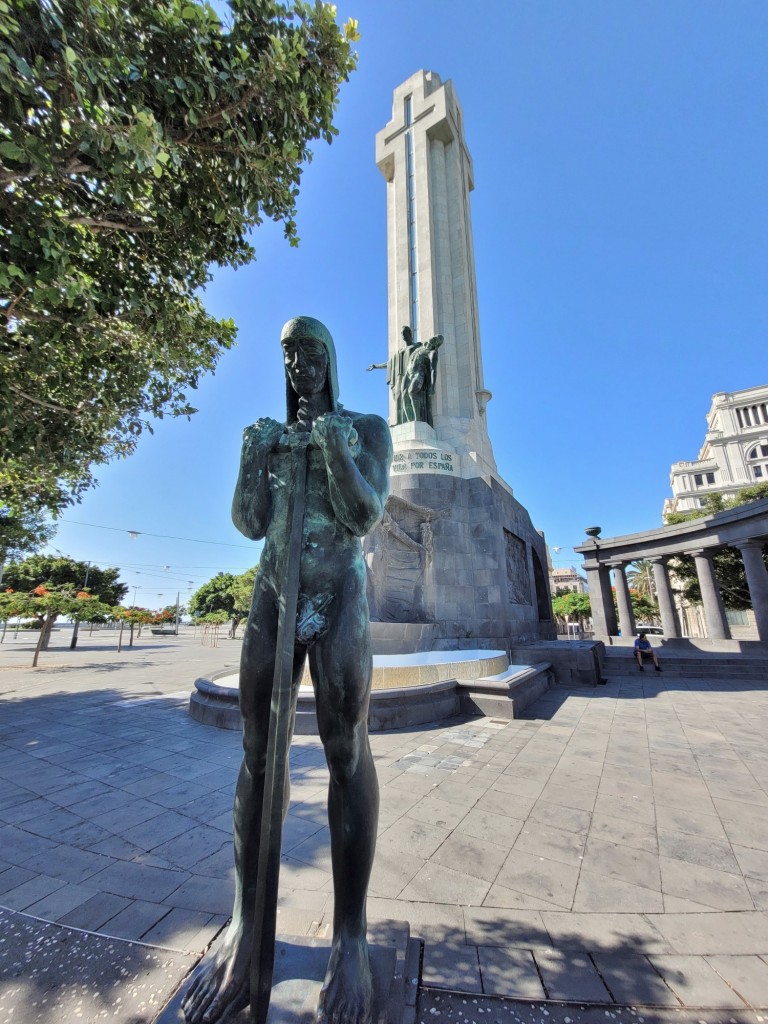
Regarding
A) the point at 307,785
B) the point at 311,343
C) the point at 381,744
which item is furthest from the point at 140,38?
the point at 381,744

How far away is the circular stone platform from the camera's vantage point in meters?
6.71

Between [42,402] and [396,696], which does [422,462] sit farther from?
[42,402]

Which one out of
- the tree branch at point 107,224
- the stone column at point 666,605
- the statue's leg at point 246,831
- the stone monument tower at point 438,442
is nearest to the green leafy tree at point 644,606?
the stone column at point 666,605

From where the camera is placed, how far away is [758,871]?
3.04 meters

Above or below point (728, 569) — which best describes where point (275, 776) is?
below

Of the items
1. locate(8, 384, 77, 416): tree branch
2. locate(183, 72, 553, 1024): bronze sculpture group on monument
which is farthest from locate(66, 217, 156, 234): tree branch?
locate(183, 72, 553, 1024): bronze sculpture group on monument

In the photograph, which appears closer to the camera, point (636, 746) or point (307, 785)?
point (307, 785)

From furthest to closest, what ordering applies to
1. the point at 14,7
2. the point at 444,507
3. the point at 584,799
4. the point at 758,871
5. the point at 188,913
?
the point at 444,507 → the point at 584,799 → the point at 14,7 → the point at 758,871 → the point at 188,913

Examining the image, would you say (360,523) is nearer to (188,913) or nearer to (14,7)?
(188,913)

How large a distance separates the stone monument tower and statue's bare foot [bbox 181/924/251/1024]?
27.2 feet

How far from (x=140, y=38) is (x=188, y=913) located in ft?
24.7

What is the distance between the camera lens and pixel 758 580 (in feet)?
54.1

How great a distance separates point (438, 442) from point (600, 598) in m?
14.1

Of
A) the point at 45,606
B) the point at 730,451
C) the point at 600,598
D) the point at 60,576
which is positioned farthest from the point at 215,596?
the point at 730,451
